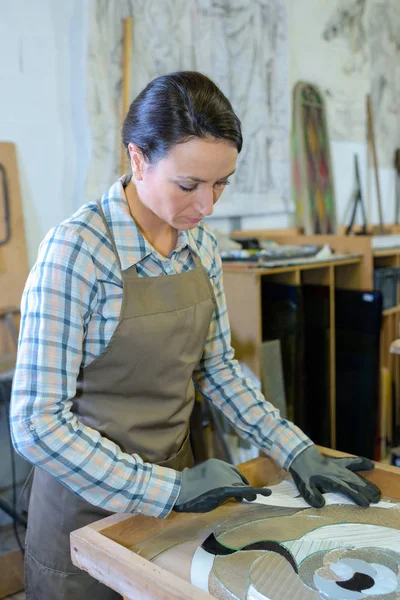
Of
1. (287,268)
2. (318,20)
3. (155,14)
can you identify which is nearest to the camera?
(287,268)

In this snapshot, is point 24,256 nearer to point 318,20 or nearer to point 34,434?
point 34,434

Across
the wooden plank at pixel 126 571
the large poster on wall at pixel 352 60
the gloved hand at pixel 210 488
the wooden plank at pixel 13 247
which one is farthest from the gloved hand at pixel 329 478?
the large poster on wall at pixel 352 60

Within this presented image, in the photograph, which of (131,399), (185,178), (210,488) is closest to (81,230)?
(185,178)

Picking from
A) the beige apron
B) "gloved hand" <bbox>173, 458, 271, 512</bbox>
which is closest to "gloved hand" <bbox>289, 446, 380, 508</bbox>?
"gloved hand" <bbox>173, 458, 271, 512</bbox>

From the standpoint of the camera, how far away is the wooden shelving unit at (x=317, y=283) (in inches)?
97.7

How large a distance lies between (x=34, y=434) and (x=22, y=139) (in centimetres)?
172

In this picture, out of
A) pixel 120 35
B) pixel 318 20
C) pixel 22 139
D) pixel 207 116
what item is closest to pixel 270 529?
pixel 207 116

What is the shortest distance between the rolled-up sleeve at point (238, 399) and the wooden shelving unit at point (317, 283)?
3.44 feet

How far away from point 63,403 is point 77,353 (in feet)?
0.29

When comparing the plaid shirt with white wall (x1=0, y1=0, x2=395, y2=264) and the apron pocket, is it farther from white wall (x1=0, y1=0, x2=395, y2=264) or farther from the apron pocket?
white wall (x1=0, y1=0, x2=395, y2=264)

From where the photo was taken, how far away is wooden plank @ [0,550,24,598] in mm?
2283

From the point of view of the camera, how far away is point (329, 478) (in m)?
1.19

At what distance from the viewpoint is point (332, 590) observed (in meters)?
0.87

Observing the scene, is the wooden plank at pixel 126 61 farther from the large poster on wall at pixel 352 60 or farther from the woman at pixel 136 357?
the woman at pixel 136 357
